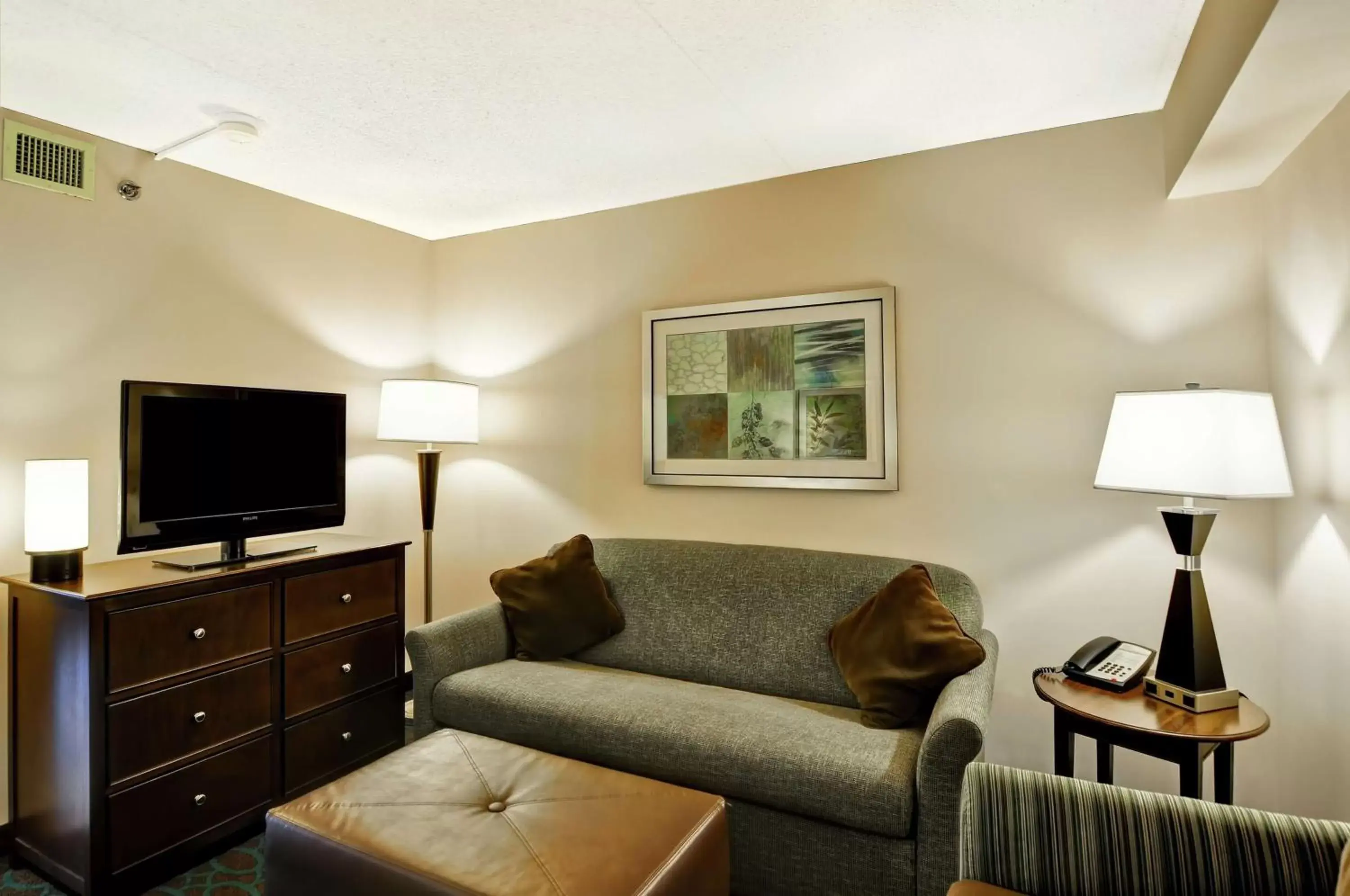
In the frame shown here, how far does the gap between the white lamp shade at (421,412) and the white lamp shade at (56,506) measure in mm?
1194

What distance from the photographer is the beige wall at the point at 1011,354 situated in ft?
7.82

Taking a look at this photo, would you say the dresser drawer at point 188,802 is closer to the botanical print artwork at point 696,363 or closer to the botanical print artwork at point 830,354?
the botanical print artwork at point 696,363

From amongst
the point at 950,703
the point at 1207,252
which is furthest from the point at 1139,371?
the point at 950,703

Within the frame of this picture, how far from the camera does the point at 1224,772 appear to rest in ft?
6.25

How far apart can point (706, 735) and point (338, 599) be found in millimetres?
1546

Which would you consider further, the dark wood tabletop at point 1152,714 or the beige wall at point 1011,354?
the beige wall at point 1011,354

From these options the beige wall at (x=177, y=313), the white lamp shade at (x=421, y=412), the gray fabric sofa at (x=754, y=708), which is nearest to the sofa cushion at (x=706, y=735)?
the gray fabric sofa at (x=754, y=708)

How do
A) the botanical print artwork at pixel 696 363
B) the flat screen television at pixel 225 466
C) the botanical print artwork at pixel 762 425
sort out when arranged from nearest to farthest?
the flat screen television at pixel 225 466, the botanical print artwork at pixel 762 425, the botanical print artwork at pixel 696 363

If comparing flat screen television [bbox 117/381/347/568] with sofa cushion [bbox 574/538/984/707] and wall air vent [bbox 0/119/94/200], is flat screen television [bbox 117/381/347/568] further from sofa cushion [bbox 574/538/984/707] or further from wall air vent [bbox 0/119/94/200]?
sofa cushion [bbox 574/538/984/707]

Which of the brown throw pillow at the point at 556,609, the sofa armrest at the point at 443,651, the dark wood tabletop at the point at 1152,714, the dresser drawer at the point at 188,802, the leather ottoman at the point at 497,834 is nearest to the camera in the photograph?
the leather ottoman at the point at 497,834

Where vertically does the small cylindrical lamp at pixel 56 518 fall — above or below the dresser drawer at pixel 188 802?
above

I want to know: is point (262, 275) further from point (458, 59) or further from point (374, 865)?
point (374, 865)

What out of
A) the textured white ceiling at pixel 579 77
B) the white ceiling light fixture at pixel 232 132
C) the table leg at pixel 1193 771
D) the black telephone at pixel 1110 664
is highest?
the textured white ceiling at pixel 579 77

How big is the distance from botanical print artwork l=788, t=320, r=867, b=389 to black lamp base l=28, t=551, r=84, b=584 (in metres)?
2.55
